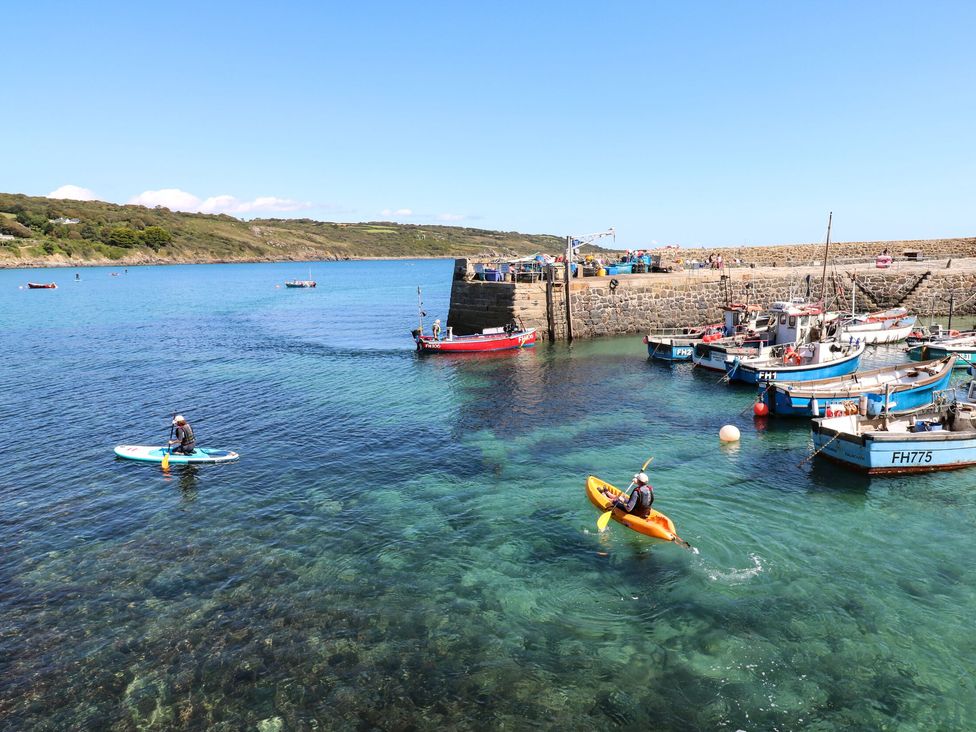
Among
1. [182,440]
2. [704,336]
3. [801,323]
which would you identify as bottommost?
[182,440]

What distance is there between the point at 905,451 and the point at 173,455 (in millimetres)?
24806

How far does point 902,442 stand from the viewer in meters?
18.8

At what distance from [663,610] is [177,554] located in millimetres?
11975

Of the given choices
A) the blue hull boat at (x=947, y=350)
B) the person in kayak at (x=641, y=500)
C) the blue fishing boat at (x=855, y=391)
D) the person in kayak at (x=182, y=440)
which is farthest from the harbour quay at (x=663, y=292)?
the person in kayak at (x=641, y=500)

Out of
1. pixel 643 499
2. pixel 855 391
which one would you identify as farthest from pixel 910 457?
pixel 643 499

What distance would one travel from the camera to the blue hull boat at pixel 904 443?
18922 mm

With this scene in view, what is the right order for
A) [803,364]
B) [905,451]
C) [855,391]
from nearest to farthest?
[905,451], [855,391], [803,364]

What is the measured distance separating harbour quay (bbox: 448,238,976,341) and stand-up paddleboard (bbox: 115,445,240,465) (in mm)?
25815

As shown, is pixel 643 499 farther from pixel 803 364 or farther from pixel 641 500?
pixel 803 364

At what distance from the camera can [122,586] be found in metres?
14.0

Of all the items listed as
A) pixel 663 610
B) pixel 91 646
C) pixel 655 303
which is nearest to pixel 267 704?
pixel 91 646

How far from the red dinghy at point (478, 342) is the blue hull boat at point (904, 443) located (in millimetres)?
23452

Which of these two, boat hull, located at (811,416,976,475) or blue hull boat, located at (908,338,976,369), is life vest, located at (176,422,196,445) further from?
blue hull boat, located at (908,338,976,369)

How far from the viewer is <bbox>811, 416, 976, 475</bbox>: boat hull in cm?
1888
